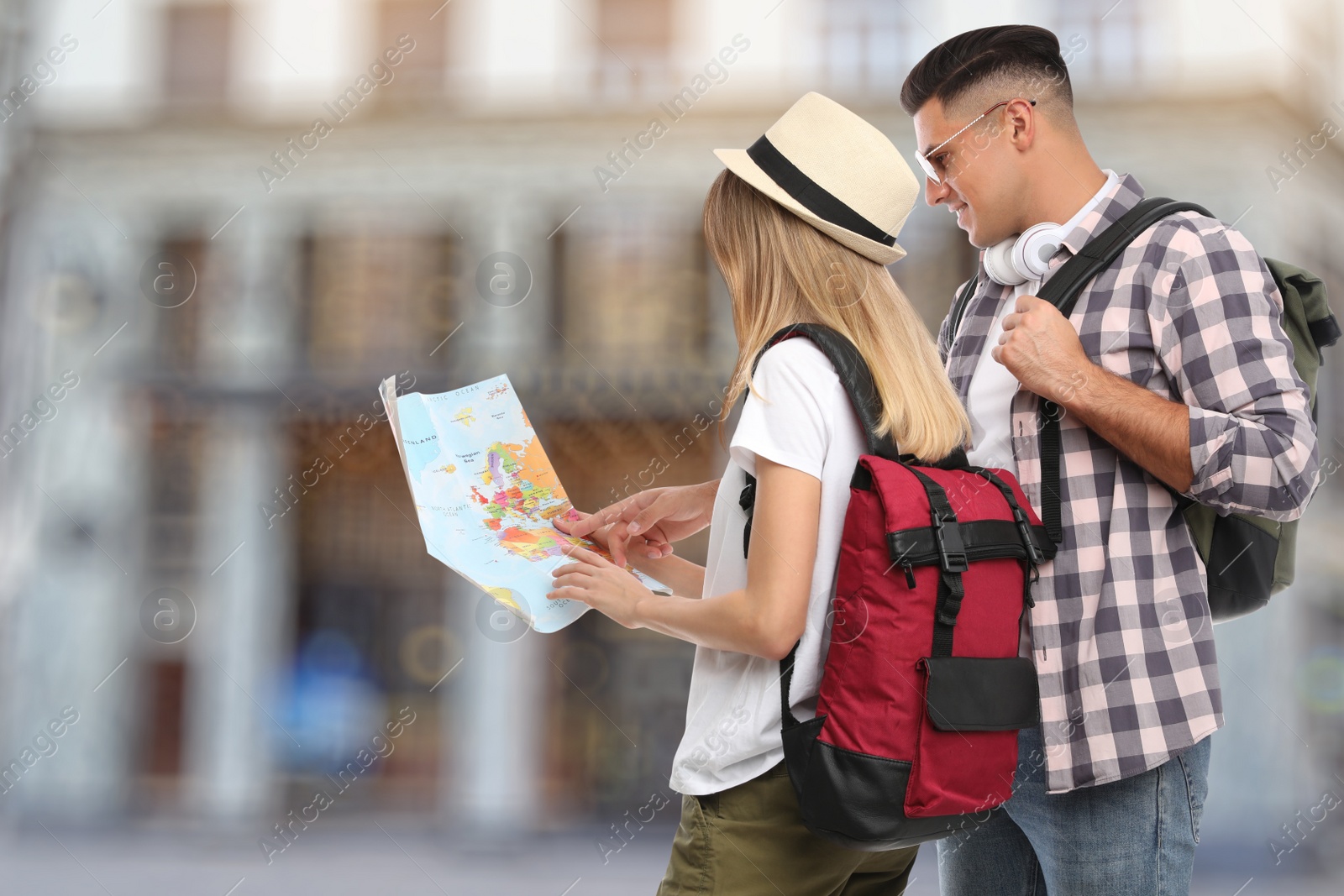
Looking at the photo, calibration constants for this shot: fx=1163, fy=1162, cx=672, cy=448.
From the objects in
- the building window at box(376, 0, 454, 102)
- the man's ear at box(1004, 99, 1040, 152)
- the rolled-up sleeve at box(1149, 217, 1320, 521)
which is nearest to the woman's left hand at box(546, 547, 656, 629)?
the rolled-up sleeve at box(1149, 217, 1320, 521)

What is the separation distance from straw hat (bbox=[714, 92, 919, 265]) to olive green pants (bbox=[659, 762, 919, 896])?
0.74m

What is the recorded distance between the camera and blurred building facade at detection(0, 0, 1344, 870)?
796 centimetres

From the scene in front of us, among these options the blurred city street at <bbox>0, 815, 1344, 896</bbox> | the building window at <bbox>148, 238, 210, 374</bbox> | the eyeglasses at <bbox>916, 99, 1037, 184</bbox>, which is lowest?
A: the blurred city street at <bbox>0, 815, 1344, 896</bbox>

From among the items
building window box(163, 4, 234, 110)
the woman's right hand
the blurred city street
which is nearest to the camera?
the woman's right hand

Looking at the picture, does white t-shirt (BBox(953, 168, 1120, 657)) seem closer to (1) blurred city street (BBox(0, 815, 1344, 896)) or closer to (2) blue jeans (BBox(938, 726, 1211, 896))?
(2) blue jeans (BBox(938, 726, 1211, 896))

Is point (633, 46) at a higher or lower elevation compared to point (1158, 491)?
higher

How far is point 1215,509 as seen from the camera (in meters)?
1.55

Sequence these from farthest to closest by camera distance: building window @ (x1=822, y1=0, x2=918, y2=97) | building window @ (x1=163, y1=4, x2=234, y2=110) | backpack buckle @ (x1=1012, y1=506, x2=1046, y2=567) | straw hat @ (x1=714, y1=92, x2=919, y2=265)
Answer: building window @ (x1=163, y1=4, x2=234, y2=110), building window @ (x1=822, y1=0, x2=918, y2=97), straw hat @ (x1=714, y1=92, x2=919, y2=265), backpack buckle @ (x1=1012, y1=506, x2=1046, y2=567)

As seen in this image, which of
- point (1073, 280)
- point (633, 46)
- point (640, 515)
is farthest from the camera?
point (633, 46)

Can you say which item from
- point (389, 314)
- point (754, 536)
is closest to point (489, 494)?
point (754, 536)

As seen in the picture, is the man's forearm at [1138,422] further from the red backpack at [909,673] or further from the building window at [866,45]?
the building window at [866,45]

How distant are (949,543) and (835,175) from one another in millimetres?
566

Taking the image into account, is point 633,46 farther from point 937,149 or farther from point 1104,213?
point 1104,213

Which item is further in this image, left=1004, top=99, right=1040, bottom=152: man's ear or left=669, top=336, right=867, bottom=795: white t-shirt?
left=1004, top=99, right=1040, bottom=152: man's ear
